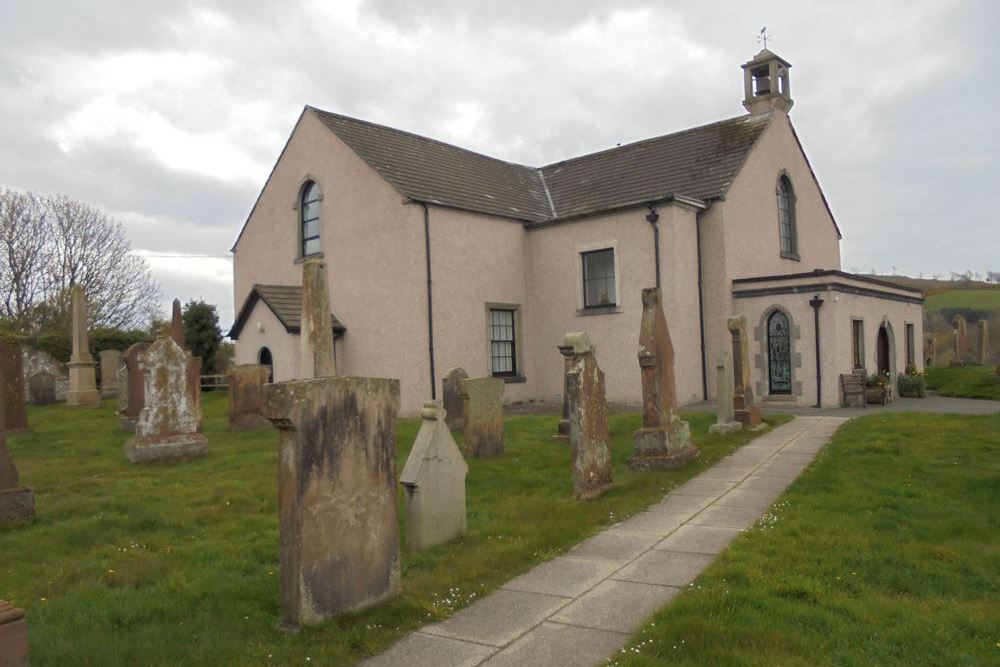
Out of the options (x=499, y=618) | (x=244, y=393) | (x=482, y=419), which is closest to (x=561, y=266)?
(x=244, y=393)

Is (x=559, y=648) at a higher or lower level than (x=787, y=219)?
lower

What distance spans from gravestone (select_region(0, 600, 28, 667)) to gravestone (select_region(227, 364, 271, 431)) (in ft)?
41.7

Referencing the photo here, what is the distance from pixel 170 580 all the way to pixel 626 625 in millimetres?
3569

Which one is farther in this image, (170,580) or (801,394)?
(801,394)

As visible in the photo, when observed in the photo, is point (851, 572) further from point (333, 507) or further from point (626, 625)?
A: point (333, 507)

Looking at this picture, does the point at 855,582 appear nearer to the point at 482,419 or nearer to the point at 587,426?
the point at 587,426

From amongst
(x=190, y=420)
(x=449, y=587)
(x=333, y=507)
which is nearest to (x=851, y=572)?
(x=449, y=587)

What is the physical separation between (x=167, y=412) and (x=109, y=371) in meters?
20.4

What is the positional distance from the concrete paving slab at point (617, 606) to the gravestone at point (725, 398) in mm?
8390

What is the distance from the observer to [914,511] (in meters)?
7.68

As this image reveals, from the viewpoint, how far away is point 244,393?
16.1m

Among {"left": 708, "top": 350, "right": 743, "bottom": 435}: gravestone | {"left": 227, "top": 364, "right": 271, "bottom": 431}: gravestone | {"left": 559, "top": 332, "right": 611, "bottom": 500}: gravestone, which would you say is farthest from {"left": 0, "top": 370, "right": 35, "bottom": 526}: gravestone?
{"left": 708, "top": 350, "right": 743, "bottom": 435}: gravestone

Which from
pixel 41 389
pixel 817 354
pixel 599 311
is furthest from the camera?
pixel 41 389

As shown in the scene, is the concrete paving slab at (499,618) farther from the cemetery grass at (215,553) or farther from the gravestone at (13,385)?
the gravestone at (13,385)
